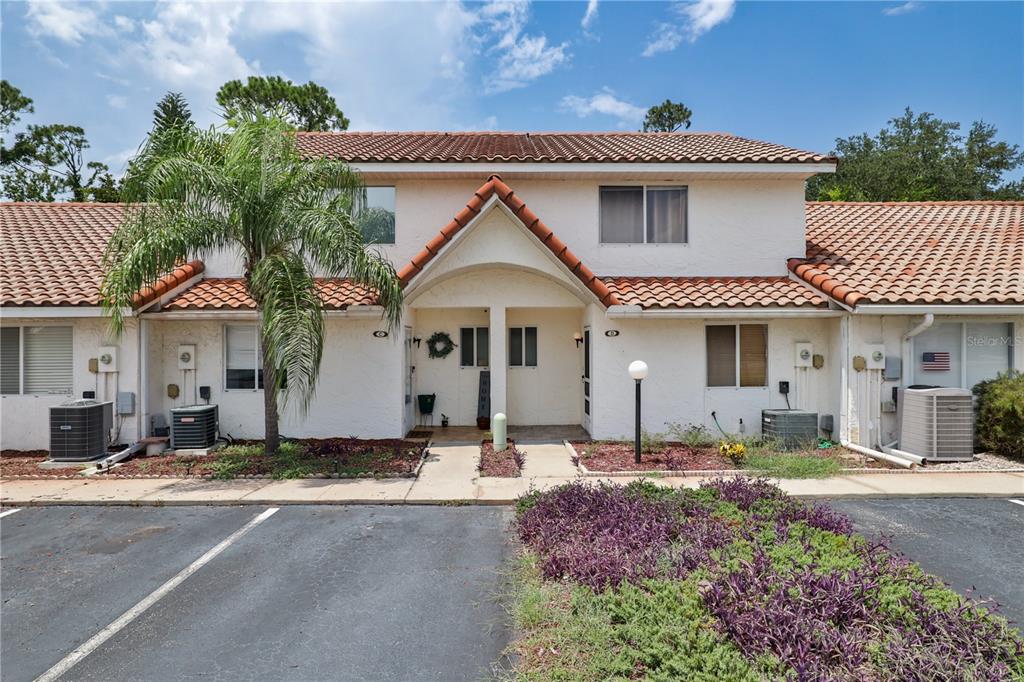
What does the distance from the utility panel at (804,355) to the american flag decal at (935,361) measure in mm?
2119

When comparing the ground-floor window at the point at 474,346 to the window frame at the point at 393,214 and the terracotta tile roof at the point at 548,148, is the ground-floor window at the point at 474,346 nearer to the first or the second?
the window frame at the point at 393,214

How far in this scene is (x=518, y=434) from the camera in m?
12.5

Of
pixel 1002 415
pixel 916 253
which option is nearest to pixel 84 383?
pixel 1002 415

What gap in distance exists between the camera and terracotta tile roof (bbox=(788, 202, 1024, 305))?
1058 cm

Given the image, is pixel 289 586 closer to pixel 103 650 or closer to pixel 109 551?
pixel 103 650

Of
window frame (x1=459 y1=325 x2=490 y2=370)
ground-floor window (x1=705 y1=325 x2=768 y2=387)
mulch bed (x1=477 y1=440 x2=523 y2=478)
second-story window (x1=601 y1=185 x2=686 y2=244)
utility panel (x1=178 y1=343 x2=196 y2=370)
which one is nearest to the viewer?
mulch bed (x1=477 y1=440 x2=523 y2=478)

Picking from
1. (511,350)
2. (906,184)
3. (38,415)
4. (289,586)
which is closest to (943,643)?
(289,586)

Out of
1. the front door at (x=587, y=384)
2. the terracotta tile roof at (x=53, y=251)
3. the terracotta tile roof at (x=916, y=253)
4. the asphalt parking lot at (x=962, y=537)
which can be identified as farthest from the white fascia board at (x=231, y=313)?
the terracotta tile roof at (x=916, y=253)

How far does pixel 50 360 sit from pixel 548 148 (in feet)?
40.4

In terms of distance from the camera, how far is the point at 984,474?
9102 mm

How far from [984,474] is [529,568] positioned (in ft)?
28.9

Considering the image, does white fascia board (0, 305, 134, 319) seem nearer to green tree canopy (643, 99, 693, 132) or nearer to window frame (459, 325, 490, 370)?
window frame (459, 325, 490, 370)

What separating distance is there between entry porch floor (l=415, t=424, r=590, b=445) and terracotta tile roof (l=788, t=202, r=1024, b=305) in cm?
633

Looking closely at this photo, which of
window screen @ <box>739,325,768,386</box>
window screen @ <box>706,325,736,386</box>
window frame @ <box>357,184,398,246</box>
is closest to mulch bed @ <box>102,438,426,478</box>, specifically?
window frame @ <box>357,184,398,246</box>
